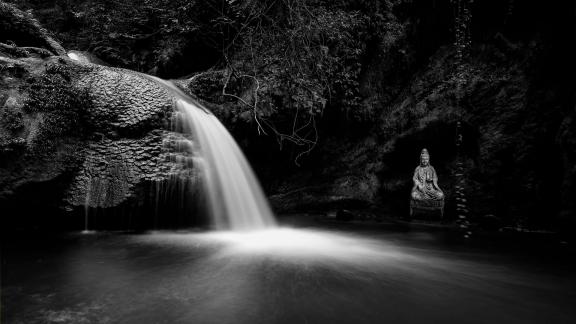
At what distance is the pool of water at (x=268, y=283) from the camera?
105 inches

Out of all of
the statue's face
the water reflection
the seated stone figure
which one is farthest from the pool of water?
the statue's face

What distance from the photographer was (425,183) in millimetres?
8672

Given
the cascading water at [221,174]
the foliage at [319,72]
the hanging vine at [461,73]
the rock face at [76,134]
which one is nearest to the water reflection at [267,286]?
the rock face at [76,134]

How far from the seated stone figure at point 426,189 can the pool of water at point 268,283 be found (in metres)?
3.18

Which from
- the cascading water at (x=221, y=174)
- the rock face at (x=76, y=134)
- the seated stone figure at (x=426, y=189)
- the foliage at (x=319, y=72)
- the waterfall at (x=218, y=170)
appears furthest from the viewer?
the seated stone figure at (x=426, y=189)

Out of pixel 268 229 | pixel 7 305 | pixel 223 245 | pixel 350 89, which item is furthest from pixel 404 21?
pixel 7 305

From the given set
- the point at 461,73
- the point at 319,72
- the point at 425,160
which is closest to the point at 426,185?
the point at 425,160

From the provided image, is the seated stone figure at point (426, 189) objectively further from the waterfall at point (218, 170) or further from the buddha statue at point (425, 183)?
the waterfall at point (218, 170)

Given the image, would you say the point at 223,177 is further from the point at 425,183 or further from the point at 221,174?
the point at 425,183

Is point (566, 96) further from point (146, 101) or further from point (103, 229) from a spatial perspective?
point (103, 229)

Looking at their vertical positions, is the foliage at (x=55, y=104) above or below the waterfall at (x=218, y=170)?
above

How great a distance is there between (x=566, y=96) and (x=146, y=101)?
9.65 metres

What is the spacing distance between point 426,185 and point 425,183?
0.06m

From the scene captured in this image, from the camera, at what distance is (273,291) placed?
3.22 metres
